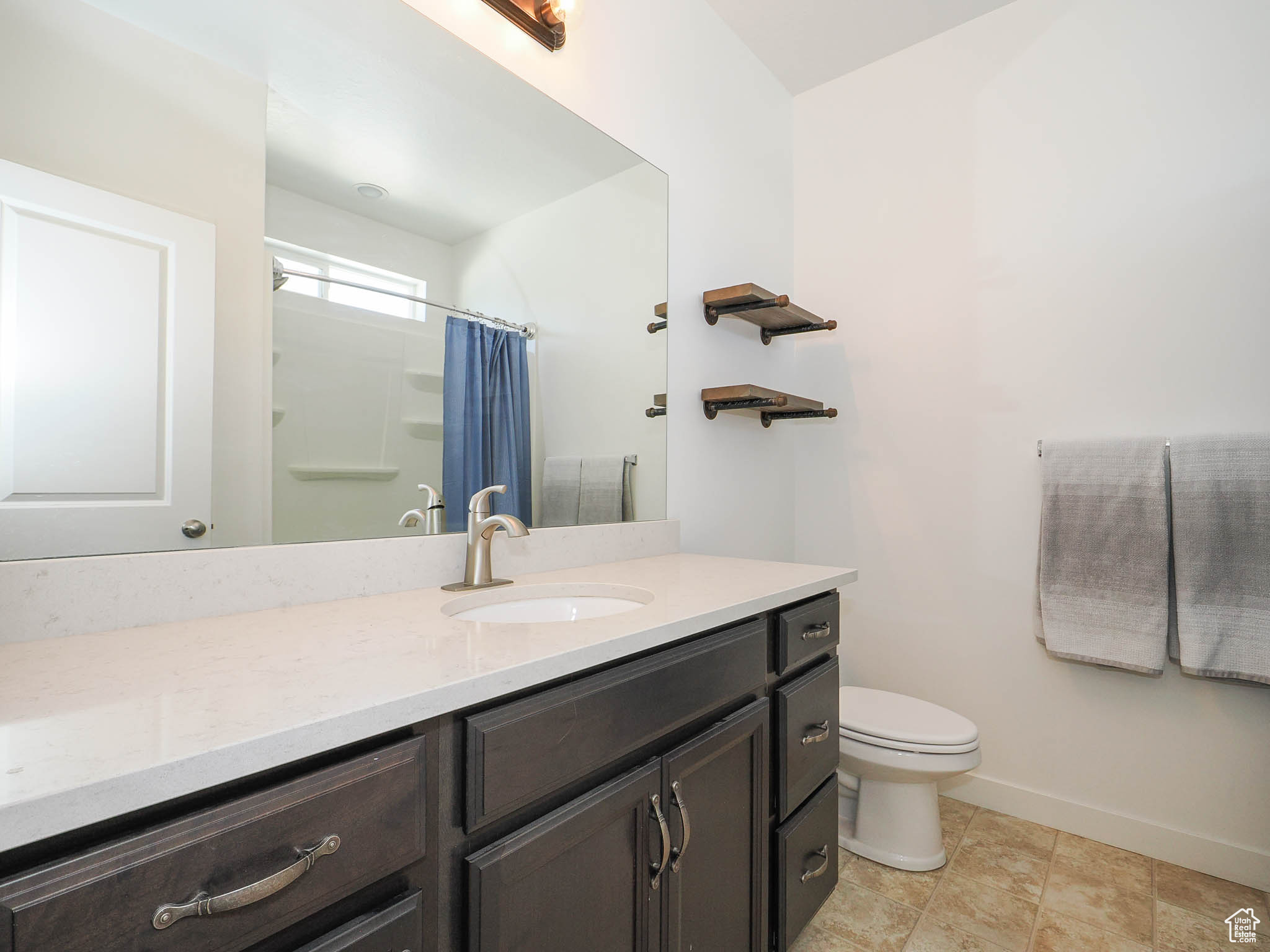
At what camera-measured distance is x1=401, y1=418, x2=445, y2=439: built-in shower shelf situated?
1212 mm

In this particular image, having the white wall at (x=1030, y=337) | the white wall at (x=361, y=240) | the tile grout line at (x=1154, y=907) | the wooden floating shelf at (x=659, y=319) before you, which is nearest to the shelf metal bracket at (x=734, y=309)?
the wooden floating shelf at (x=659, y=319)

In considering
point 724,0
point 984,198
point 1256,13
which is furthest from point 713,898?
point 1256,13

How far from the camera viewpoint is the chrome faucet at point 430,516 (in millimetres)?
1208

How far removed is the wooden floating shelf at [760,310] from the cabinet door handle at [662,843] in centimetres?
143

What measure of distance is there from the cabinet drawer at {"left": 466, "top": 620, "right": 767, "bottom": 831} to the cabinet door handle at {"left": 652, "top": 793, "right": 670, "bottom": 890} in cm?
9

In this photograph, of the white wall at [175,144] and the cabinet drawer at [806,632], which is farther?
the cabinet drawer at [806,632]

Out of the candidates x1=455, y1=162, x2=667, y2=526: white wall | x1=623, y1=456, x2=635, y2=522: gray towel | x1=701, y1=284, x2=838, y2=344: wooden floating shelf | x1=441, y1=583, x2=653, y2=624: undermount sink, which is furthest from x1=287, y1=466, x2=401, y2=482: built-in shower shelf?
x1=701, y1=284, x2=838, y2=344: wooden floating shelf

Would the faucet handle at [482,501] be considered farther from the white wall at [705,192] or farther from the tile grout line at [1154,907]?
the tile grout line at [1154,907]

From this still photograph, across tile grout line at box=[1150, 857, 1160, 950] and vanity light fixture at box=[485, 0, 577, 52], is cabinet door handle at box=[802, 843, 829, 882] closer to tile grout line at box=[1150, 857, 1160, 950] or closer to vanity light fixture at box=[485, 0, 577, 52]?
tile grout line at box=[1150, 857, 1160, 950]

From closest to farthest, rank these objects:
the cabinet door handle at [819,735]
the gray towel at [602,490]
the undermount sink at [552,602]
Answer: the undermount sink at [552,602] → the cabinet door handle at [819,735] → the gray towel at [602,490]

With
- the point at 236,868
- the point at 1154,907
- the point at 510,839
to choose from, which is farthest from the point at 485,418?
the point at 1154,907

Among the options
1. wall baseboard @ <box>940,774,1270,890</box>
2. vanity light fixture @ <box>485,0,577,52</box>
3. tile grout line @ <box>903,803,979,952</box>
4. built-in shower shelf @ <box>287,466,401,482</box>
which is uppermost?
vanity light fixture @ <box>485,0,577,52</box>

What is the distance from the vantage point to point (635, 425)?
1.75 meters

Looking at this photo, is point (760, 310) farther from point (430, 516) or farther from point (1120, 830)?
point (1120, 830)
